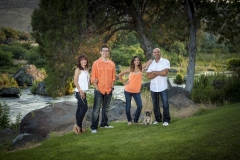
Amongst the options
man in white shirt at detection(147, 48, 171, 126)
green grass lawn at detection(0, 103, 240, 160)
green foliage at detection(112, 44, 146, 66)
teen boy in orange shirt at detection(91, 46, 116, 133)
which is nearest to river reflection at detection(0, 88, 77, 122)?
teen boy in orange shirt at detection(91, 46, 116, 133)

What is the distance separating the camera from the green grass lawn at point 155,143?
513 cm

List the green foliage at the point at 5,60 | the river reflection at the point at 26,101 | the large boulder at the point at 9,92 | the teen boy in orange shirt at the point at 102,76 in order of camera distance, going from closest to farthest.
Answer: the teen boy in orange shirt at the point at 102,76 < the river reflection at the point at 26,101 < the large boulder at the point at 9,92 < the green foliage at the point at 5,60

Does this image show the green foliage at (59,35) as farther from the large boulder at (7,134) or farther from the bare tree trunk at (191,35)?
the bare tree trunk at (191,35)

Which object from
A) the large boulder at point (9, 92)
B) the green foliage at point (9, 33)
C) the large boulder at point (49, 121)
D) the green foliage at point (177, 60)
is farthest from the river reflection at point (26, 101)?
the green foliage at point (9, 33)

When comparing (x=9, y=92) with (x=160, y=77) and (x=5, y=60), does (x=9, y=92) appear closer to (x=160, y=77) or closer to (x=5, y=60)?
(x=5, y=60)

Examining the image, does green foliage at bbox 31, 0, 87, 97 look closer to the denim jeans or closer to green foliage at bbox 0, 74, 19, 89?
the denim jeans

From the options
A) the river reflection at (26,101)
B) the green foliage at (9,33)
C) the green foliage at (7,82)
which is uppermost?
the green foliage at (9,33)

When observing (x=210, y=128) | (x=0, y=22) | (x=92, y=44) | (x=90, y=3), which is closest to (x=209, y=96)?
(x=92, y=44)

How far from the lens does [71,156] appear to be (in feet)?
18.3

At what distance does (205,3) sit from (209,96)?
4.42 m

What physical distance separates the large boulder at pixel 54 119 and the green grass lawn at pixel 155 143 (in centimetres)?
348

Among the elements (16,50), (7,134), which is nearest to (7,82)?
(7,134)

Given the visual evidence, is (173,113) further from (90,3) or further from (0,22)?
(0,22)

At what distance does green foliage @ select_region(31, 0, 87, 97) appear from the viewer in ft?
39.9
